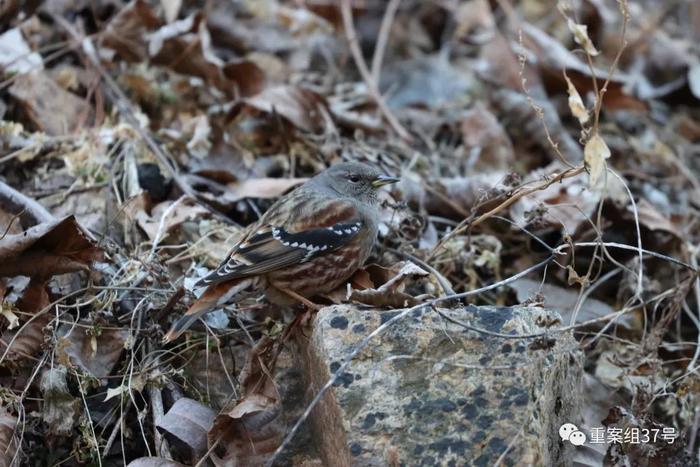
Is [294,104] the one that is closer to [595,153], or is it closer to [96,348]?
[96,348]

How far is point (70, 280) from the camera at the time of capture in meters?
4.43

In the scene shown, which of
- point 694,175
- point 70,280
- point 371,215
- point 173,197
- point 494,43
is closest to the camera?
point 70,280

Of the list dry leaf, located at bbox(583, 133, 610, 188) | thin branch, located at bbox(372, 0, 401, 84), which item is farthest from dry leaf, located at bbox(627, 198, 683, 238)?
thin branch, located at bbox(372, 0, 401, 84)

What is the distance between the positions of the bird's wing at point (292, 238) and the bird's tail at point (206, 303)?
0.19 feet

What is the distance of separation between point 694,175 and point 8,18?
4.92 metres

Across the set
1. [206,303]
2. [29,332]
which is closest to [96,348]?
[29,332]

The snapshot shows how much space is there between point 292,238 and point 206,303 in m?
0.63

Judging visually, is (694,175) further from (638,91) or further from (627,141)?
(638,91)

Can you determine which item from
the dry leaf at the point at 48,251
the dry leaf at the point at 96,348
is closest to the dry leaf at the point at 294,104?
the dry leaf at the point at 48,251

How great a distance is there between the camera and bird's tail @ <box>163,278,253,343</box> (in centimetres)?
405

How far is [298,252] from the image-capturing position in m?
4.50

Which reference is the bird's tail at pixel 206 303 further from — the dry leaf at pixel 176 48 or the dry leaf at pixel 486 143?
the dry leaf at pixel 486 143

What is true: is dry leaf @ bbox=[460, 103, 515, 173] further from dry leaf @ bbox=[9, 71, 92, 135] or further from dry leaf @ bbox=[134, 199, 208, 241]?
dry leaf @ bbox=[9, 71, 92, 135]

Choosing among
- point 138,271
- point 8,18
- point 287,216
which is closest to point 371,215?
point 287,216
